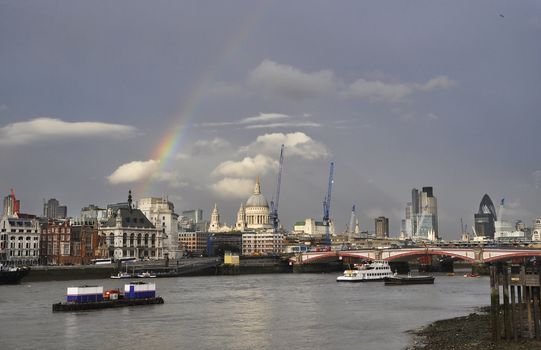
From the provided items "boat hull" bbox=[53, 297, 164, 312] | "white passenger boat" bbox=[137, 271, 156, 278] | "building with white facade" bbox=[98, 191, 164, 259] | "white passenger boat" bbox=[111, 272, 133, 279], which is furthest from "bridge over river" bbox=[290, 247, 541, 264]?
"boat hull" bbox=[53, 297, 164, 312]

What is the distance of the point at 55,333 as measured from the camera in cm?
5216

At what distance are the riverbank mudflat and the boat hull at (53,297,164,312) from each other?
32344mm

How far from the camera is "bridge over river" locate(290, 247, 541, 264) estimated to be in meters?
146

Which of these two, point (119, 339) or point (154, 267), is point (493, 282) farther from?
point (154, 267)

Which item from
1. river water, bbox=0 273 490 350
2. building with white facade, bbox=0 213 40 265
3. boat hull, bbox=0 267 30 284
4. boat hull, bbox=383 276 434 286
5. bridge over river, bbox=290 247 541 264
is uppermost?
building with white facade, bbox=0 213 40 265

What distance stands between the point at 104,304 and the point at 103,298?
5.86 feet

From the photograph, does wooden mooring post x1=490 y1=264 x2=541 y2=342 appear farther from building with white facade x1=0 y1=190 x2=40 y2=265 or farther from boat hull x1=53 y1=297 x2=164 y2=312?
building with white facade x1=0 y1=190 x2=40 y2=265

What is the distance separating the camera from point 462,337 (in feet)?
144

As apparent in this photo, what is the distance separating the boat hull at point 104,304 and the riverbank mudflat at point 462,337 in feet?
106

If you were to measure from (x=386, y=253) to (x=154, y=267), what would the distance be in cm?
5458

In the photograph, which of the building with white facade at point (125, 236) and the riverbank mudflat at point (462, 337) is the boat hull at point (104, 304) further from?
the building with white facade at point (125, 236)

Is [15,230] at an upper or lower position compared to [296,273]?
upper

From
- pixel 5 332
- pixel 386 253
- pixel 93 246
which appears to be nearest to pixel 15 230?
pixel 93 246

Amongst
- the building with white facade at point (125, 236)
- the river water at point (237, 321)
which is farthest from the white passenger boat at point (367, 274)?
the building with white facade at point (125, 236)
